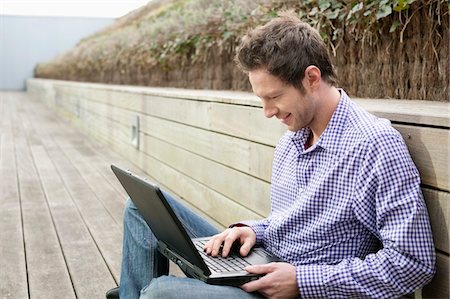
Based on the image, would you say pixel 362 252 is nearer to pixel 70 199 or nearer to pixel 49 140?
pixel 70 199

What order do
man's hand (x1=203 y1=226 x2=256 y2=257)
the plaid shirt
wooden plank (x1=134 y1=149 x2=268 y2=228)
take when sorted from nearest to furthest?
the plaid shirt < man's hand (x1=203 y1=226 x2=256 y2=257) < wooden plank (x1=134 y1=149 x2=268 y2=228)

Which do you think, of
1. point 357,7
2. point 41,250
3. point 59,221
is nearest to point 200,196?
point 59,221

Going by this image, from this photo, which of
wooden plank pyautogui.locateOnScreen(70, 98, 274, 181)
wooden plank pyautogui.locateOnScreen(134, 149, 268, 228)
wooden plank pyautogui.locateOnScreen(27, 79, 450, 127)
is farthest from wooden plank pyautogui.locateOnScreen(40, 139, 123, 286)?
wooden plank pyautogui.locateOnScreen(27, 79, 450, 127)

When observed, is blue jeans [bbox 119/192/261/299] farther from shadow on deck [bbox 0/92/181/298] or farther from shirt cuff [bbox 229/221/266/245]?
shadow on deck [bbox 0/92/181/298]

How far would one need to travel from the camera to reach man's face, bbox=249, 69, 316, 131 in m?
1.45

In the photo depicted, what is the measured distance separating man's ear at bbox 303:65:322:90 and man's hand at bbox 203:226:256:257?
408 mm

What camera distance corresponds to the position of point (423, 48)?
7.18 ft

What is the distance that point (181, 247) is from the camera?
59.1 inches

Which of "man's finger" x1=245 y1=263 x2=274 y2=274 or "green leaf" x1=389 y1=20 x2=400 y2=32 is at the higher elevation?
"green leaf" x1=389 y1=20 x2=400 y2=32

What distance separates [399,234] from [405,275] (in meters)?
0.08

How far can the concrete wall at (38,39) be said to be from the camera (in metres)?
20.5

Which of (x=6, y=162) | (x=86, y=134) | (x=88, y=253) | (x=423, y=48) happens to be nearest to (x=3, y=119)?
(x=86, y=134)

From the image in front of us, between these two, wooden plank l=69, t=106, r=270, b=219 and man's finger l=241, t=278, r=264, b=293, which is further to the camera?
wooden plank l=69, t=106, r=270, b=219

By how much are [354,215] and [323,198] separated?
3.2 inches
